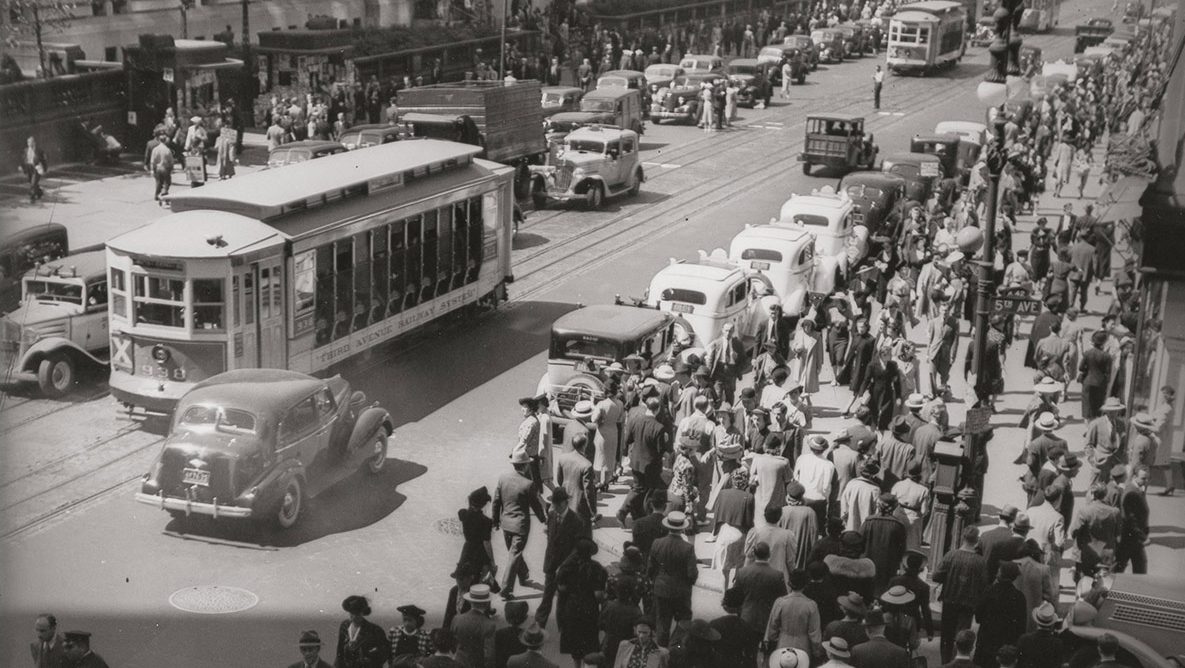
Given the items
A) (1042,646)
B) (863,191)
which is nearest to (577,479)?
(1042,646)

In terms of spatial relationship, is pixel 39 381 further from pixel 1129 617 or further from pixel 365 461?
pixel 1129 617

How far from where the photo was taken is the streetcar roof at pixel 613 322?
1948cm

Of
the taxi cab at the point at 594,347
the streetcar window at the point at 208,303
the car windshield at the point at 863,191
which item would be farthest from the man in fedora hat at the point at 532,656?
the car windshield at the point at 863,191

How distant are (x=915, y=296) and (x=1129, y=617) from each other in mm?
14573

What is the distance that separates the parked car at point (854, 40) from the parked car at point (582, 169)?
42677 mm

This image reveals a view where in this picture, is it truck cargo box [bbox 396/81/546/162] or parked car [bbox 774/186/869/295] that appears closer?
parked car [bbox 774/186/869/295]

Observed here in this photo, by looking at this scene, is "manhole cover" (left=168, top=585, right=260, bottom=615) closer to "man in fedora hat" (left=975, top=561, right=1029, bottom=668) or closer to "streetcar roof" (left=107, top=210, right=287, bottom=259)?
"streetcar roof" (left=107, top=210, right=287, bottom=259)

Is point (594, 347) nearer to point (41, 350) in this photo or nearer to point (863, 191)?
point (41, 350)

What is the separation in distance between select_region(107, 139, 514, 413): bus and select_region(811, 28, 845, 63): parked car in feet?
171

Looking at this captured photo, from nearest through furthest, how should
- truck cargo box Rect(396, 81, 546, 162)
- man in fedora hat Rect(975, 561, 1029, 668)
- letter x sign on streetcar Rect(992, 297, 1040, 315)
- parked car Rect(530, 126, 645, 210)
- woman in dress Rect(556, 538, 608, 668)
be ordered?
man in fedora hat Rect(975, 561, 1029, 668) < woman in dress Rect(556, 538, 608, 668) < letter x sign on streetcar Rect(992, 297, 1040, 315) < truck cargo box Rect(396, 81, 546, 162) < parked car Rect(530, 126, 645, 210)

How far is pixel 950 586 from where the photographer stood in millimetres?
12789

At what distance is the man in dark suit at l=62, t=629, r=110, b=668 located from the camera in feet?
35.5

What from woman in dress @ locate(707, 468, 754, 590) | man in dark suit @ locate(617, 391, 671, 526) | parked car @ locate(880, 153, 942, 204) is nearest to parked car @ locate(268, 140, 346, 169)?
parked car @ locate(880, 153, 942, 204)

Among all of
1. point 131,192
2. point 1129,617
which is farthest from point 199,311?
point 131,192
